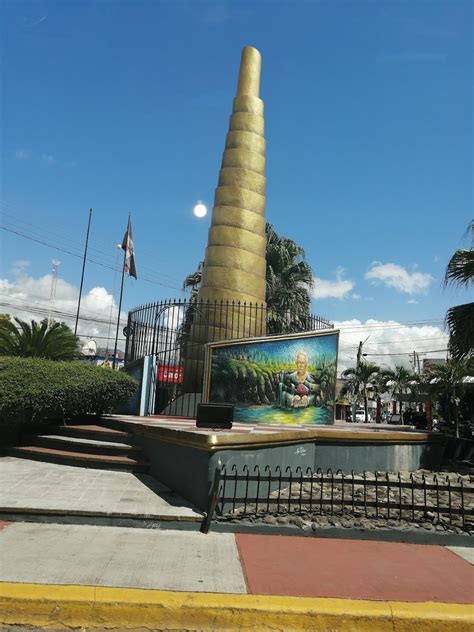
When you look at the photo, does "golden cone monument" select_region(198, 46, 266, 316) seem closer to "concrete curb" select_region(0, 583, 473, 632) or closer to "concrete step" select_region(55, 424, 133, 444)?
"concrete step" select_region(55, 424, 133, 444)

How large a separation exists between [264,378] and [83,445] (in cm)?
447

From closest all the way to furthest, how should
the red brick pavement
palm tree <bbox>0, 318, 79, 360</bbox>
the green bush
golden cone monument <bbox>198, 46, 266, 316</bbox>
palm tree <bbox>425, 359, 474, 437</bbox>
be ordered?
1. the red brick pavement
2. the green bush
3. palm tree <bbox>0, 318, 79, 360</bbox>
4. golden cone monument <bbox>198, 46, 266, 316</bbox>
5. palm tree <bbox>425, 359, 474, 437</bbox>

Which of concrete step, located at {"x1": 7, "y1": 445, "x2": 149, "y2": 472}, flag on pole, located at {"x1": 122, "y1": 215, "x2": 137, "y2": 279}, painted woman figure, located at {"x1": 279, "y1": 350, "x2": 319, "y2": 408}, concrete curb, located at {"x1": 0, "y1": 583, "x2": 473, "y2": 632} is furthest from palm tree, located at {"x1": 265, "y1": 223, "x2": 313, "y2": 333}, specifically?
concrete curb, located at {"x1": 0, "y1": 583, "x2": 473, "y2": 632}

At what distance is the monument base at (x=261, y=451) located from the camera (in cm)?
635

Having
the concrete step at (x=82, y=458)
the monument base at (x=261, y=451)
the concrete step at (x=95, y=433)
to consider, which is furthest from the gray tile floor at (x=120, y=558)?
the concrete step at (x=95, y=433)

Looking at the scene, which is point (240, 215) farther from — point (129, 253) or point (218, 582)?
point (129, 253)

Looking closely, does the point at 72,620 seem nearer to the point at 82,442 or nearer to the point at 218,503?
the point at 218,503

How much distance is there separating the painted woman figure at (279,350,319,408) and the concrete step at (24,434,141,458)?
13.8 feet

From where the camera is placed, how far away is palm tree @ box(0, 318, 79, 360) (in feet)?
36.3

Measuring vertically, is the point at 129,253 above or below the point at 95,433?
above

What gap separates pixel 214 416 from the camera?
725 centimetres

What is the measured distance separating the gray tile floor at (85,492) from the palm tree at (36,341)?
3547 mm

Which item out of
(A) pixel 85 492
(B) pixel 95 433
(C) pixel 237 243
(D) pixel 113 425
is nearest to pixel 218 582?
(A) pixel 85 492

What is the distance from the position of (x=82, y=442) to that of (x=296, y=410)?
516 cm
